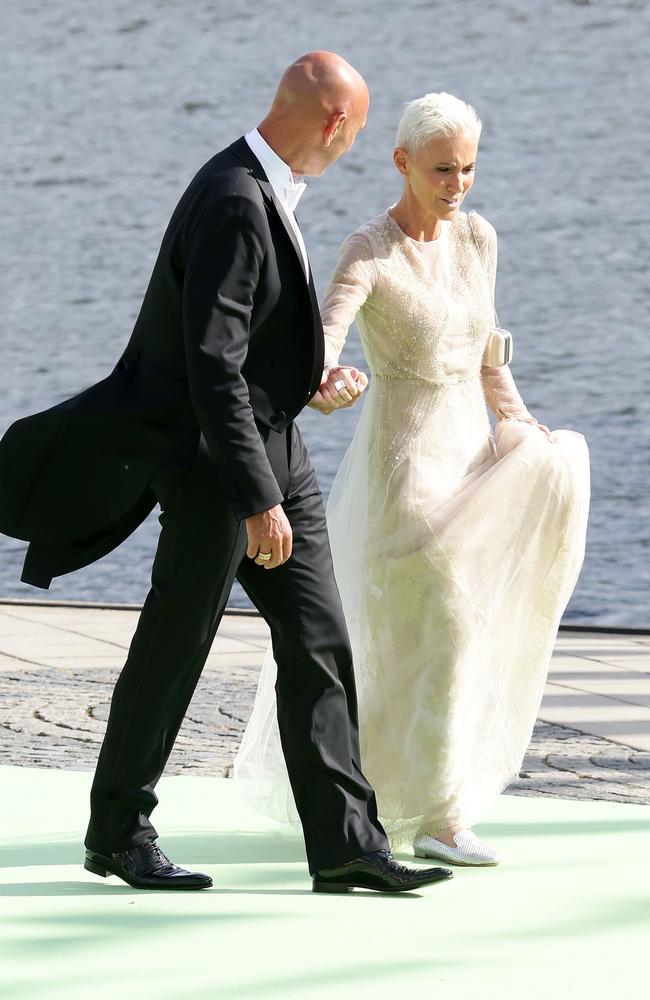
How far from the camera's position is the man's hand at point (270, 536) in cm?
372

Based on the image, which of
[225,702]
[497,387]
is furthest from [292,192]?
[225,702]

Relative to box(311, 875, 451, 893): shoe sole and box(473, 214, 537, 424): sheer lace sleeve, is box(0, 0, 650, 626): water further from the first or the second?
box(311, 875, 451, 893): shoe sole

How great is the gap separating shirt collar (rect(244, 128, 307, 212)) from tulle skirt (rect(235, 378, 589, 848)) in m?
0.74

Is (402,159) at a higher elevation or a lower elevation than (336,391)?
higher

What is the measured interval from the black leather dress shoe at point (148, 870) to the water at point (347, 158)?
689 inches

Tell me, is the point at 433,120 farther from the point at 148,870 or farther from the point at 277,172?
the point at 148,870

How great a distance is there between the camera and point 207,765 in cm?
555

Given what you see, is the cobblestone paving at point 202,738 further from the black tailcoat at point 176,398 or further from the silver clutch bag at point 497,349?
the black tailcoat at point 176,398

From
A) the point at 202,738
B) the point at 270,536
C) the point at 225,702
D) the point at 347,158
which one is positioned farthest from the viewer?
the point at 347,158

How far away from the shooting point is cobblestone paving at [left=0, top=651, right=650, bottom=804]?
212 inches

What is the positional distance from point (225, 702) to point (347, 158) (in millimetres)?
27388

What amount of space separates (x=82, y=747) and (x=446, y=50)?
3410 cm

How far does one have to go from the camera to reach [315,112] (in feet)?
12.5

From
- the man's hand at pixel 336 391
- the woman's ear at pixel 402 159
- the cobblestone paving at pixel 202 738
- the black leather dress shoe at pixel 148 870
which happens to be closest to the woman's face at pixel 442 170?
the woman's ear at pixel 402 159
